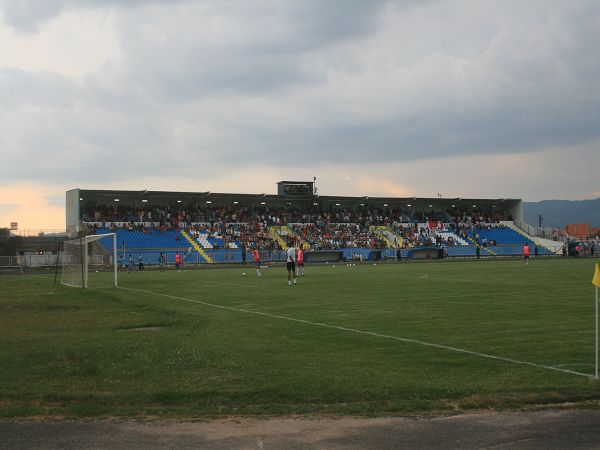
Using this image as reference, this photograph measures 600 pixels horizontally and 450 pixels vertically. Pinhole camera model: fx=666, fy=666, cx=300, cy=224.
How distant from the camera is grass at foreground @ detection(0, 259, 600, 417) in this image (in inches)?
352

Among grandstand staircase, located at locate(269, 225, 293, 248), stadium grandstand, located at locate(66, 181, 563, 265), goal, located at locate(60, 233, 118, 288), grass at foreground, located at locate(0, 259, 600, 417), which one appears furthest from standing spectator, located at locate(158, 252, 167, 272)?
Result: grass at foreground, located at locate(0, 259, 600, 417)

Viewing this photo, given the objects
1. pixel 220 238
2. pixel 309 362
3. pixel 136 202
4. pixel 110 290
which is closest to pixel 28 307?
pixel 110 290

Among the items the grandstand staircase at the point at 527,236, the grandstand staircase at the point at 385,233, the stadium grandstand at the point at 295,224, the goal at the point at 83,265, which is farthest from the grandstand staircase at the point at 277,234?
the grandstand staircase at the point at 527,236

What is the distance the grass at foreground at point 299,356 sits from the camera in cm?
895

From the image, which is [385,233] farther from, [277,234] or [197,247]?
[197,247]

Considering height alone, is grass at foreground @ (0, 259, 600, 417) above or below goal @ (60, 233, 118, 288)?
below

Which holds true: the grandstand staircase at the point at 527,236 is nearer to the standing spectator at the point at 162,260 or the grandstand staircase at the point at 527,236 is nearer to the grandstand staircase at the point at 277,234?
the grandstand staircase at the point at 277,234

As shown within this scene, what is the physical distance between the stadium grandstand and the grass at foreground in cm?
4770

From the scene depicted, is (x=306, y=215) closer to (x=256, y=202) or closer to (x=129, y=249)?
(x=256, y=202)

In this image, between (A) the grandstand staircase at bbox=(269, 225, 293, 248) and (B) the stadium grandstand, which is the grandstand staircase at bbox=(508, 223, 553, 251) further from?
(A) the grandstand staircase at bbox=(269, 225, 293, 248)

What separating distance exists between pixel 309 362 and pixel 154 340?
4.72 metres

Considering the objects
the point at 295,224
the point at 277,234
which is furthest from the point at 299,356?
the point at 295,224

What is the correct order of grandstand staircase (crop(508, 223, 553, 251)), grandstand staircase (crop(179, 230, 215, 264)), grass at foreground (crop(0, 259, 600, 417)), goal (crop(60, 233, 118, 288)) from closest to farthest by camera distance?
grass at foreground (crop(0, 259, 600, 417)) → goal (crop(60, 233, 118, 288)) → grandstand staircase (crop(179, 230, 215, 264)) → grandstand staircase (crop(508, 223, 553, 251))

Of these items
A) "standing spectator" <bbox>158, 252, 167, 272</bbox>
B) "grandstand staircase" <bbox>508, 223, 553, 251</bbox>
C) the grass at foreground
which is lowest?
the grass at foreground
